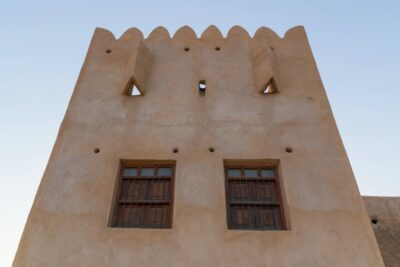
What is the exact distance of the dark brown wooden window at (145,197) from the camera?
4.85 meters

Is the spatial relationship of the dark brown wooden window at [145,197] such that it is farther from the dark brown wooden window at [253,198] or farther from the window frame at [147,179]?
the dark brown wooden window at [253,198]

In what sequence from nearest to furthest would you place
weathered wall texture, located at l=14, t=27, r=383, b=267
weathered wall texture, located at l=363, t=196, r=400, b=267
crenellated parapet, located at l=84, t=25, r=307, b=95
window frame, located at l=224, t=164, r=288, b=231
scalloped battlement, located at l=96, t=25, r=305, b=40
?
weathered wall texture, located at l=14, t=27, r=383, b=267
window frame, located at l=224, t=164, r=288, b=231
weathered wall texture, located at l=363, t=196, r=400, b=267
crenellated parapet, located at l=84, t=25, r=307, b=95
scalloped battlement, located at l=96, t=25, r=305, b=40

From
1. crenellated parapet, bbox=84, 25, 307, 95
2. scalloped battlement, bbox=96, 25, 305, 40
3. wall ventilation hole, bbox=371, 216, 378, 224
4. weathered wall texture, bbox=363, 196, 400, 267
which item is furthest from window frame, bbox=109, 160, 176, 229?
wall ventilation hole, bbox=371, 216, 378, 224

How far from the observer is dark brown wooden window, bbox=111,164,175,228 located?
15.9 ft

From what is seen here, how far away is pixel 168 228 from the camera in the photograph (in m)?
4.68

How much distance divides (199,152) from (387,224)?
3.78m

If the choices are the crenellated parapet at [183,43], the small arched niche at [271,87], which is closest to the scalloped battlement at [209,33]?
the crenellated parapet at [183,43]

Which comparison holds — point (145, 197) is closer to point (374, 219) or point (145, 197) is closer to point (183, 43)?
point (183, 43)

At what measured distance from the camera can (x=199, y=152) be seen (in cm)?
547

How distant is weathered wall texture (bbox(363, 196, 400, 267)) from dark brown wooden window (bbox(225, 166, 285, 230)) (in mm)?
2344

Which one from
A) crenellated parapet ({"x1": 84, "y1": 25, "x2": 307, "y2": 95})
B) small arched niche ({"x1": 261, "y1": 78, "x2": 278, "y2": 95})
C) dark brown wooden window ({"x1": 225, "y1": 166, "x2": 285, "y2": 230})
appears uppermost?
crenellated parapet ({"x1": 84, "y1": 25, "x2": 307, "y2": 95})

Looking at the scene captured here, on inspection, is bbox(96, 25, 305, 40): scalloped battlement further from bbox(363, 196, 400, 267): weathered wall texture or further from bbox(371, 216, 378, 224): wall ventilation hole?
→ bbox(371, 216, 378, 224): wall ventilation hole

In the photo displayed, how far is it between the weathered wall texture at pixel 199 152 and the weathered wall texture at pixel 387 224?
64.9 inches

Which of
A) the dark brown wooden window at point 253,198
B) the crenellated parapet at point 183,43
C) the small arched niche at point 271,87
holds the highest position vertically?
the crenellated parapet at point 183,43
